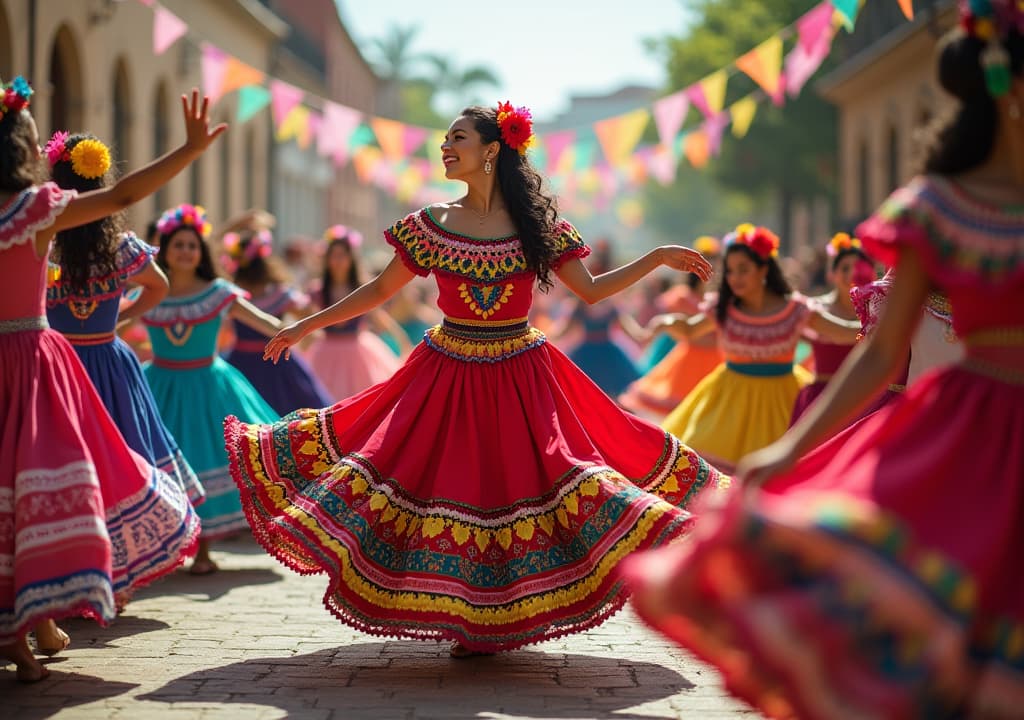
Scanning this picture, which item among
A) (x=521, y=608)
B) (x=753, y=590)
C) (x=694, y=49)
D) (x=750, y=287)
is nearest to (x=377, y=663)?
(x=521, y=608)

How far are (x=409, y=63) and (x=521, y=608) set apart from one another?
3995 inches

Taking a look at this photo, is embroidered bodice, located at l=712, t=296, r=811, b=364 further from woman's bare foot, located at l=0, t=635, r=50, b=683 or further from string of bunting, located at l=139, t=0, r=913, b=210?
woman's bare foot, located at l=0, t=635, r=50, b=683

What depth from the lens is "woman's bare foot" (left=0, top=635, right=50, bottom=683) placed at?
17.8 feet

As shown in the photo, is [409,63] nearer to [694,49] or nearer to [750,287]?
[694,49]

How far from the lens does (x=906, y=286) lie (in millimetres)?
3803

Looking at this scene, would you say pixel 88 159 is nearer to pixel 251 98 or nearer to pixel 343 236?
pixel 343 236

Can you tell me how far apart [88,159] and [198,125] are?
173 cm

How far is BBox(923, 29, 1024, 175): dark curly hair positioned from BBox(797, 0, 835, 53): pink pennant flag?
9.73 meters

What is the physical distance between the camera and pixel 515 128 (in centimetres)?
645

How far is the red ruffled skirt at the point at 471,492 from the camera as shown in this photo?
563 cm

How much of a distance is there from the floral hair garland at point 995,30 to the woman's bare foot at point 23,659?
3821 mm

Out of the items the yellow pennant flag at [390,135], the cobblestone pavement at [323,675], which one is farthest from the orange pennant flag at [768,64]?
the cobblestone pavement at [323,675]

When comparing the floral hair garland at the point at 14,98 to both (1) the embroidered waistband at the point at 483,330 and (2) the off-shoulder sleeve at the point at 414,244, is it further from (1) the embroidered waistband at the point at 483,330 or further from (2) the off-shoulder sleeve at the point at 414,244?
(1) the embroidered waistband at the point at 483,330

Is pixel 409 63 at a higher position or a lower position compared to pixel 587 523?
higher
